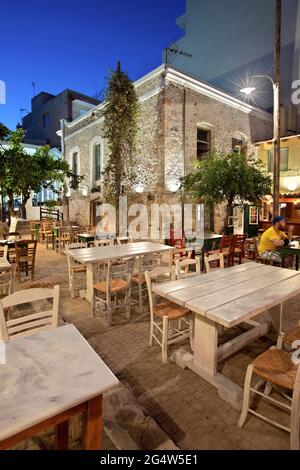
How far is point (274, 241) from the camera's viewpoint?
5.38 metres

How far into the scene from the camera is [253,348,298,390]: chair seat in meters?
Result: 1.90

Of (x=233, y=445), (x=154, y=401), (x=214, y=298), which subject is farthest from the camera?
(x=214, y=298)

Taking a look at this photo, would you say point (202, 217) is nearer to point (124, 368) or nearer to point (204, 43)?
point (124, 368)

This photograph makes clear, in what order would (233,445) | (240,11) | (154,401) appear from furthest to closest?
(240,11) < (154,401) < (233,445)

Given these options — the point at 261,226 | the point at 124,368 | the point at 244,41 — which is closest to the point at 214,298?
the point at 124,368

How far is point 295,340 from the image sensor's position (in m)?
2.40

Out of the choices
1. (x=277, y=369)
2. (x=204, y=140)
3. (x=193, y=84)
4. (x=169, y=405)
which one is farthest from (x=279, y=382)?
(x=204, y=140)

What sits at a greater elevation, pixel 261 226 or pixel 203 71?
pixel 203 71

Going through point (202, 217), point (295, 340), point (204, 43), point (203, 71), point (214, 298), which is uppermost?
point (204, 43)

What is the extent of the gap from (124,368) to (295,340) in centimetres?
174

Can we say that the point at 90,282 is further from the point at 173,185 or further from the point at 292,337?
the point at 173,185

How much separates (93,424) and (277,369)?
57.4 inches

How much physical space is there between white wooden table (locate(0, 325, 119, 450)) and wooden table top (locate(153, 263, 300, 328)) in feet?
3.69

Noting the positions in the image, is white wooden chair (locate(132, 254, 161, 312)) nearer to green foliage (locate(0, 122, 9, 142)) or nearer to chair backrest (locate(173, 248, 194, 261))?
chair backrest (locate(173, 248, 194, 261))
